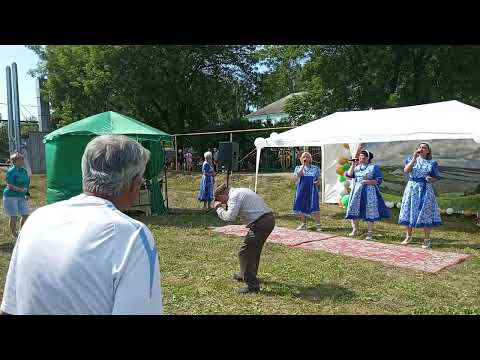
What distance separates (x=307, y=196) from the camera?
9.08 meters

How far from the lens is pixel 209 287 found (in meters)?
5.29

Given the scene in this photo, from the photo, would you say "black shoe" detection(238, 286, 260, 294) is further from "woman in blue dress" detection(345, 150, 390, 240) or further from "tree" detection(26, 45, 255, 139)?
"tree" detection(26, 45, 255, 139)

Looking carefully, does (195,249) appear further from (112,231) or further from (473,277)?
(112,231)

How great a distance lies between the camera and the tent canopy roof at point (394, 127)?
7590mm

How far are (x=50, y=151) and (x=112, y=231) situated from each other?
10592 millimetres

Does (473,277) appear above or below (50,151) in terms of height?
below

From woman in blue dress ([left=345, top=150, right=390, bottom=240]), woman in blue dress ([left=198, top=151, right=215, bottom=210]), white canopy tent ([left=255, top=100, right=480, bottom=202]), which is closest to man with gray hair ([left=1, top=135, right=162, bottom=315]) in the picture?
white canopy tent ([left=255, top=100, right=480, bottom=202])

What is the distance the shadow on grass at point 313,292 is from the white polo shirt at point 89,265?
3.80 meters

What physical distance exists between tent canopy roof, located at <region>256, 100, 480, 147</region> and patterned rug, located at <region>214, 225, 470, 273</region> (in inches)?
78.3

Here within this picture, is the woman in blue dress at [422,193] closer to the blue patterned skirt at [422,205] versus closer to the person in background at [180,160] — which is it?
the blue patterned skirt at [422,205]

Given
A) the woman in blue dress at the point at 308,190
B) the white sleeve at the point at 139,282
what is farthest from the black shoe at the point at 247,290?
the woman in blue dress at the point at 308,190

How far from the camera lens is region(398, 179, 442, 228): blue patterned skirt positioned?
735 cm
